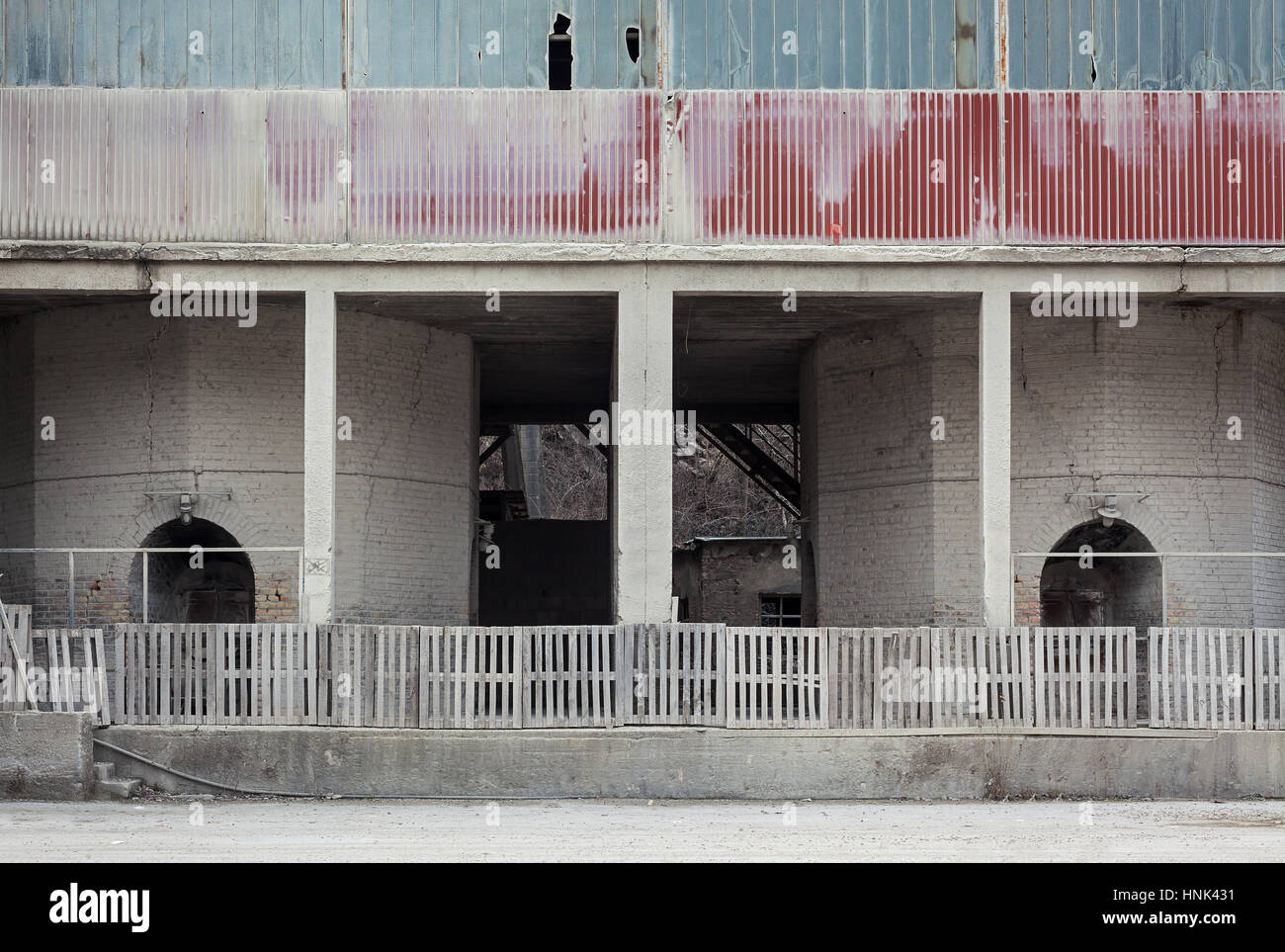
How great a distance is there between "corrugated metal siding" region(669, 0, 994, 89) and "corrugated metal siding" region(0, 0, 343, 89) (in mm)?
3997

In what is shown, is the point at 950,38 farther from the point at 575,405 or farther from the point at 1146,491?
the point at 575,405

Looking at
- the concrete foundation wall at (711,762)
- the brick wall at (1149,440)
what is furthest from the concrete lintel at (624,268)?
the concrete foundation wall at (711,762)

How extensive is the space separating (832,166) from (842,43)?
1.33 meters

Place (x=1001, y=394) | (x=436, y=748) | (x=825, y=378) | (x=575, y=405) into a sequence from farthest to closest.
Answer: (x=575, y=405) < (x=825, y=378) < (x=1001, y=394) < (x=436, y=748)

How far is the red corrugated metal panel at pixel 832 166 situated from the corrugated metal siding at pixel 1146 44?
0.84 metres

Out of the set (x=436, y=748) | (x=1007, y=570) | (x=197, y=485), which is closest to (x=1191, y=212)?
(x=1007, y=570)

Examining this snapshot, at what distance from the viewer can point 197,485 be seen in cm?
1972

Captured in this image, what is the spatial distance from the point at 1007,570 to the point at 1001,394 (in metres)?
1.84

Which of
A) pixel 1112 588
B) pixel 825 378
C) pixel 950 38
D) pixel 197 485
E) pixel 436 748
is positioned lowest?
pixel 436 748

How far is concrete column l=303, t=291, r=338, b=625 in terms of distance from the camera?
17.5m

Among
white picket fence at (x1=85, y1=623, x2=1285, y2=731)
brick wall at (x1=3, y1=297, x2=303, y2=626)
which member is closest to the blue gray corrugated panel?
brick wall at (x1=3, y1=297, x2=303, y2=626)

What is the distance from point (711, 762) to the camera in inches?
656

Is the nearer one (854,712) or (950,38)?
(854,712)

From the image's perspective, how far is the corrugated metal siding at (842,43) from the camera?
1827 centimetres
